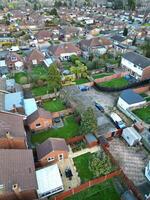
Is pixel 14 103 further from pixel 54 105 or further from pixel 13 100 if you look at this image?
pixel 54 105

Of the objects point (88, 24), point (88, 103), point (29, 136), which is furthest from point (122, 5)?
point (29, 136)

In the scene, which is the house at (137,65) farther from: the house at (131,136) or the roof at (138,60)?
the house at (131,136)

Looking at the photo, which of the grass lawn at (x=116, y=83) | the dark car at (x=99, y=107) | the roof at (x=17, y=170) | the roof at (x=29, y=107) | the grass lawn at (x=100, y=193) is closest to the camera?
the roof at (x=17, y=170)

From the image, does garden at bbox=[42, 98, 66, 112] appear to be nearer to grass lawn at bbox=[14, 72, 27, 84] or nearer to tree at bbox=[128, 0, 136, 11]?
grass lawn at bbox=[14, 72, 27, 84]

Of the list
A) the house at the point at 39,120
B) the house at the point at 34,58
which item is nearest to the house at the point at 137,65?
the house at the point at 34,58

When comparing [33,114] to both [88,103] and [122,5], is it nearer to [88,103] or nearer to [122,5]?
[88,103]

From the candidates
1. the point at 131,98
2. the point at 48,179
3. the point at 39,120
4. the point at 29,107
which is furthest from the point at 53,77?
the point at 48,179

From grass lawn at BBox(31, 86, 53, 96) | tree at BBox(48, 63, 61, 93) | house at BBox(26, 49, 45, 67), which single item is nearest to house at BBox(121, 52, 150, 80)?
tree at BBox(48, 63, 61, 93)
